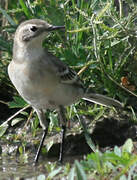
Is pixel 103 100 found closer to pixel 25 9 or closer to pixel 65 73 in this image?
pixel 65 73

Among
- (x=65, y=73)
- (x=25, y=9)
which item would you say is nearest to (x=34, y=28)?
(x=65, y=73)

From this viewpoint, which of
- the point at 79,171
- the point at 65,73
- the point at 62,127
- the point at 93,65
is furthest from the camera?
the point at 93,65

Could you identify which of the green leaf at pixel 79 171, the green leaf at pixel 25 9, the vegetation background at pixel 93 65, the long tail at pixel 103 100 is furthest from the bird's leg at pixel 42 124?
the green leaf at pixel 79 171

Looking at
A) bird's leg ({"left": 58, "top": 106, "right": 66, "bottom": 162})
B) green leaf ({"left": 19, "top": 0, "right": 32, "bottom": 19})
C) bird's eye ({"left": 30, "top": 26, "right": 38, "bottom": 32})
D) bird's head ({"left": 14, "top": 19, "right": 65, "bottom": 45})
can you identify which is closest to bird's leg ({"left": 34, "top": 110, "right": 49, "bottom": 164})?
bird's leg ({"left": 58, "top": 106, "right": 66, "bottom": 162})

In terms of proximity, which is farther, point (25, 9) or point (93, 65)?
point (25, 9)

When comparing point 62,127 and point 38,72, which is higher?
point 38,72

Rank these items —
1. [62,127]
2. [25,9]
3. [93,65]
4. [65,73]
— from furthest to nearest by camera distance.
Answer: [25,9] < [93,65] < [62,127] < [65,73]

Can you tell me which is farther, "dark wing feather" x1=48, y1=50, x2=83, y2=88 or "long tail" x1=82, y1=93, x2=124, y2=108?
"long tail" x1=82, y1=93, x2=124, y2=108

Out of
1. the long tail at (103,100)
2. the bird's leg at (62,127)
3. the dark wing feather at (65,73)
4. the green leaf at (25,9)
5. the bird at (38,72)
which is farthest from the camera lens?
the green leaf at (25,9)

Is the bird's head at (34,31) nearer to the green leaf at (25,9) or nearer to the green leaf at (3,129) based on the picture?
the green leaf at (25,9)

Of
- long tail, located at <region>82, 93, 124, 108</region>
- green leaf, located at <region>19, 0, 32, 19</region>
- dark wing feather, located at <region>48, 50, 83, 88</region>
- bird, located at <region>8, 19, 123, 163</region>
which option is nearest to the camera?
bird, located at <region>8, 19, 123, 163</region>

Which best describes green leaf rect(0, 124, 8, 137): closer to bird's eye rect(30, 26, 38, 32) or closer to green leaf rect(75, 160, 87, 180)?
bird's eye rect(30, 26, 38, 32)

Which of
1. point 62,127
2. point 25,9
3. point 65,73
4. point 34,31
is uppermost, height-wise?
point 25,9

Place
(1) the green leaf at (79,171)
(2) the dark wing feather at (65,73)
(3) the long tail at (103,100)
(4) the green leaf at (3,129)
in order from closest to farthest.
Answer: (1) the green leaf at (79,171) < (2) the dark wing feather at (65,73) < (3) the long tail at (103,100) < (4) the green leaf at (3,129)
